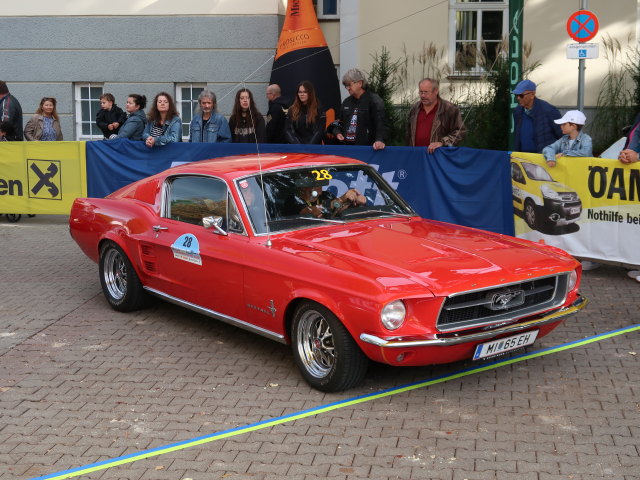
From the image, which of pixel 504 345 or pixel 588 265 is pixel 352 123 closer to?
pixel 588 265

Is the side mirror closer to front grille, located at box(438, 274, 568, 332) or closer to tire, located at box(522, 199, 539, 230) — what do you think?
front grille, located at box(438, 274, 568, 332)

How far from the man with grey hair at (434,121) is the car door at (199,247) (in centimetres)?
418

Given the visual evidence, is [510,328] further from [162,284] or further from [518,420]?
[162,284]

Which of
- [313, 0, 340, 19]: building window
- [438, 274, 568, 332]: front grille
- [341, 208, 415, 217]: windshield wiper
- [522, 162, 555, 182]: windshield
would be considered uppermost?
[313, 0, 340, 19]: building window

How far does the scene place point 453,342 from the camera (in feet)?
20.1

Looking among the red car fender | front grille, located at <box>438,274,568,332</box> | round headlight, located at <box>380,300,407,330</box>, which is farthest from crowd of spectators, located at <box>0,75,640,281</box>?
round headlight, located at <box>380,300,407,330</box>

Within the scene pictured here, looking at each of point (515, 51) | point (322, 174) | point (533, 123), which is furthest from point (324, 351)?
point (515, 51)

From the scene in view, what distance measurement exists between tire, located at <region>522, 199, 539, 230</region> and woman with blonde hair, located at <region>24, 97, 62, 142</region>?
306 inches

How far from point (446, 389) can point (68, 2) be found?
562 inches

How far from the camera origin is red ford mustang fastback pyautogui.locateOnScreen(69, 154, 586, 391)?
243 inches

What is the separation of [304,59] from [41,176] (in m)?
4.97

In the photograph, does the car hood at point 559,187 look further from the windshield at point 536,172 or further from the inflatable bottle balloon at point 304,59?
the inflatable bottle balloon at point 304,59

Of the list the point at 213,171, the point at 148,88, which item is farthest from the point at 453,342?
the point at 148,88

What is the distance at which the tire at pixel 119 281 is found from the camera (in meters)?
8.72
